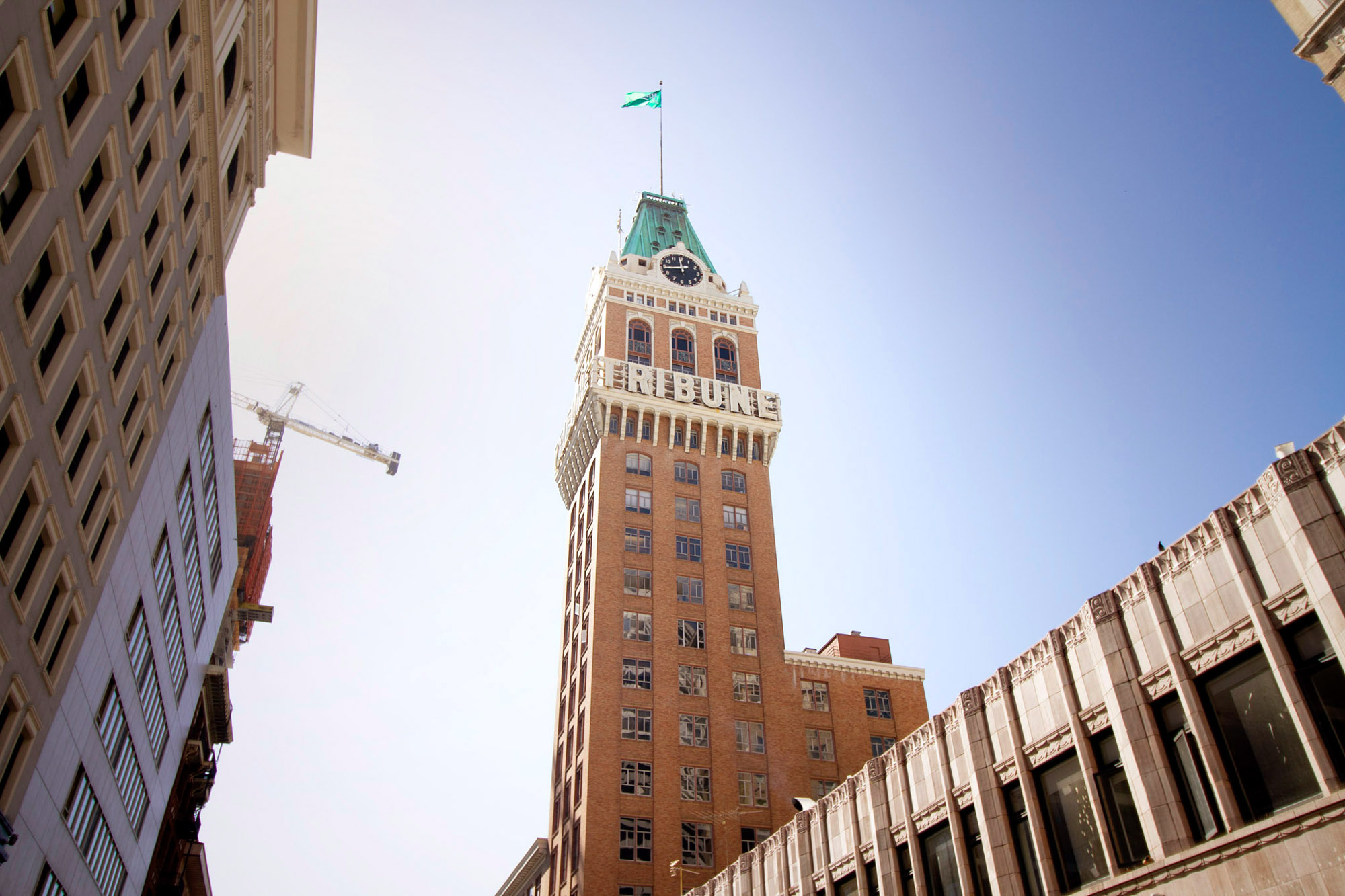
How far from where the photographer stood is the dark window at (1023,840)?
26755 millimetres

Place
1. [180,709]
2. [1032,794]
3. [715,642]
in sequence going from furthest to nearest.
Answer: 1. [715,642]
2. [180,709]
3. [1032,794]

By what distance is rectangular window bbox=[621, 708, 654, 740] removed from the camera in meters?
71.6

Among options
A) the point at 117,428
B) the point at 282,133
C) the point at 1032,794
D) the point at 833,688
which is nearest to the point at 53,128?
the point at 117,428

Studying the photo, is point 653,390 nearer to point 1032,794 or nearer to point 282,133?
point 282,133

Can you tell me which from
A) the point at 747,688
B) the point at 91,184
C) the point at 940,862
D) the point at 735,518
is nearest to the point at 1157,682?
the point at 940,862

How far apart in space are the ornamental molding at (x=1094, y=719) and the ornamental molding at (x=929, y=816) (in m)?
6.55

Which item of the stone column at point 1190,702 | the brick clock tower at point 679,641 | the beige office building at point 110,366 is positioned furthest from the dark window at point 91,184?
the brick clock tower at point 679,641

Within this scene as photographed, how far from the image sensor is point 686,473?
87.8 metres

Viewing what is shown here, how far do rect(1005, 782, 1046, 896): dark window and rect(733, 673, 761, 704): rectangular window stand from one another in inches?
1905

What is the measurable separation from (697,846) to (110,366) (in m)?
49.5

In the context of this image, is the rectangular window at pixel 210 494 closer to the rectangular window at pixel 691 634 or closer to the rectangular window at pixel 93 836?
the rectangular window at pixel 93 836

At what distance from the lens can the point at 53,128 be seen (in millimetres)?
28438

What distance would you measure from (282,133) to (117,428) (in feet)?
72.6

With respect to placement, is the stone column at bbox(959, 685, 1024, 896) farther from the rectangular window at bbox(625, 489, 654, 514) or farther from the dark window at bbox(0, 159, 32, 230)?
the rectangular window at bbox(625, 489, 654, 514)
